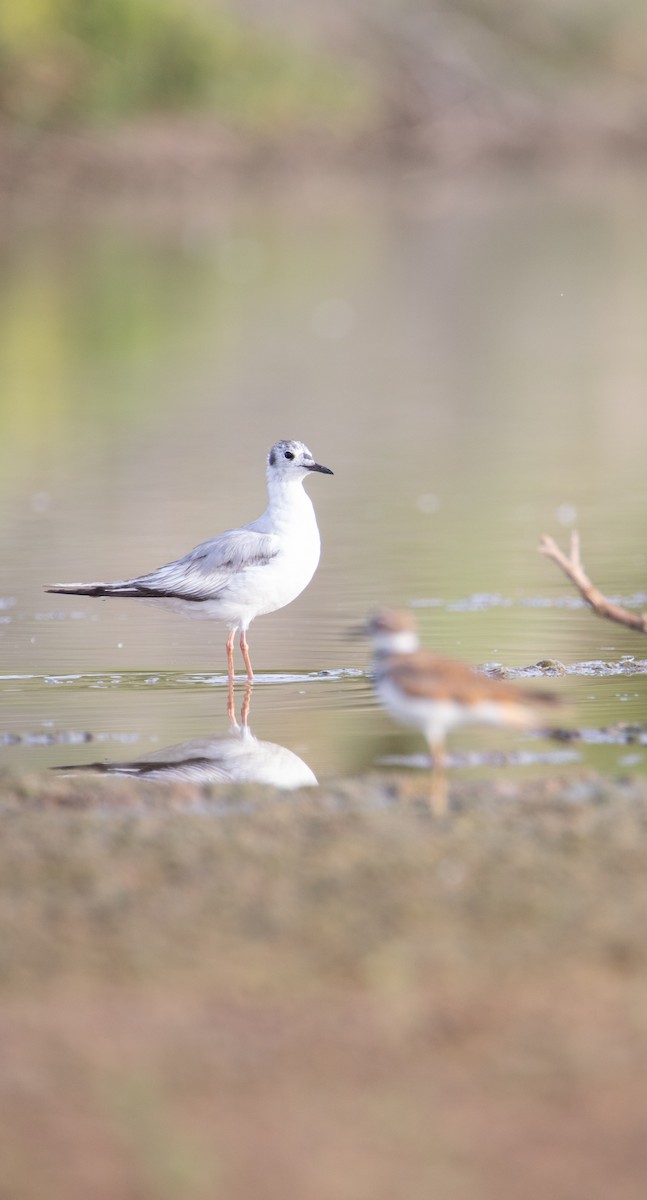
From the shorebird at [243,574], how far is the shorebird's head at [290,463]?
0.05 meters

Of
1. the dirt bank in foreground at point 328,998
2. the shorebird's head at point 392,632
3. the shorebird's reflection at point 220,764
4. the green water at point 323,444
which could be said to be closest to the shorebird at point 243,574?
the green water at point 323,444

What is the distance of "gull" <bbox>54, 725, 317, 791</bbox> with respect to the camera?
608cm

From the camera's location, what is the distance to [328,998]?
4.11m

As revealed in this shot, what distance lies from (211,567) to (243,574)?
0.12 meters

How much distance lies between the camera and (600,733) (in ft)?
21.0

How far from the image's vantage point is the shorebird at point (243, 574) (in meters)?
7.29

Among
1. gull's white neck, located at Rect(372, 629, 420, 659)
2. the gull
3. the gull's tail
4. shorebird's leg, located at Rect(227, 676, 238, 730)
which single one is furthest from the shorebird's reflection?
the gull's tail

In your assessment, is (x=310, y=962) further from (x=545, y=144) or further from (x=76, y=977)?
(x=545, y=144)

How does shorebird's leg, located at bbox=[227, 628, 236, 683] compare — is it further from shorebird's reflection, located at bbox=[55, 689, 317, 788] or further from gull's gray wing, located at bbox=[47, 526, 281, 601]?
shorebird's reflection, located at bbox=[55, 689, 317, 788]

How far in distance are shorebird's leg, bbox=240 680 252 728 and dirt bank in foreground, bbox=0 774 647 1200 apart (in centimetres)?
140

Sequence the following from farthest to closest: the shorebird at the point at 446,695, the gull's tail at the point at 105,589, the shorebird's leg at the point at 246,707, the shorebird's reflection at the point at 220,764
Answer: the gull's tail at the point at 105,589 → the shorebird's leg at the point at 246,707 → the shorebird's reflection at the point at 220,764 → the shorebird at the point at 446,695

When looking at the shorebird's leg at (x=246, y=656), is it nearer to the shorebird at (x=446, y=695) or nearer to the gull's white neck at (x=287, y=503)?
the gull's white neck at (x=287, y=503)

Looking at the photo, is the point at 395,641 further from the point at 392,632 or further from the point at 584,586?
the point at 584,586

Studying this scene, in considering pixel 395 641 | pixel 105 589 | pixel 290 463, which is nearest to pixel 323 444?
→ pixel 290 463
